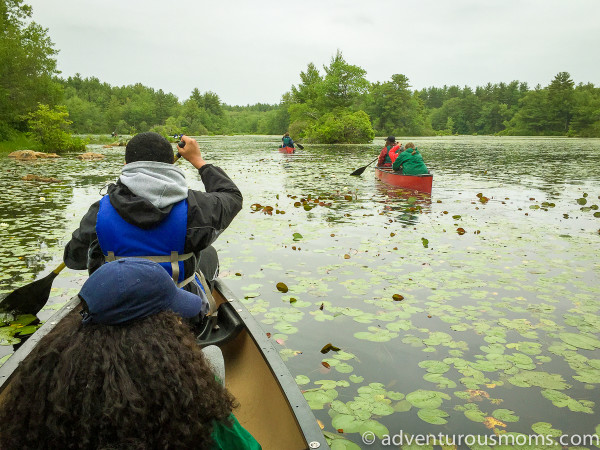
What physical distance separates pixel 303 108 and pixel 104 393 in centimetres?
6395

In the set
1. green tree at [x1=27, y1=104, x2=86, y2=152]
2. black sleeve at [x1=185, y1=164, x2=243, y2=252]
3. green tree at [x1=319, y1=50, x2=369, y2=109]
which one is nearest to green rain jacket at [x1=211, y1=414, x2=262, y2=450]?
black sleeve at [x1=185, y1=164, x2=243, y2=252]

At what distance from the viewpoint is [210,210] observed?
2.45 m

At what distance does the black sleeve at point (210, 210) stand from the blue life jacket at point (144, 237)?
5 centimetres

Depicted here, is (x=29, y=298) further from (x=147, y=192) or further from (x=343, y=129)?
(x=343, y=129)

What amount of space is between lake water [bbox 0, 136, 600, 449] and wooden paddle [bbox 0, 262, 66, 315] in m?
0.21

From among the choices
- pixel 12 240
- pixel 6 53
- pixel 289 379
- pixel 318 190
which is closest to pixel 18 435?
pixel 289 379

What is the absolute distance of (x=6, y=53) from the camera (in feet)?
95.0

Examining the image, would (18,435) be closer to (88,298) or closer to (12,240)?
(88,298)

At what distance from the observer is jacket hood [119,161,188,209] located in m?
2.22

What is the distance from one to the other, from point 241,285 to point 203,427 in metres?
3.98

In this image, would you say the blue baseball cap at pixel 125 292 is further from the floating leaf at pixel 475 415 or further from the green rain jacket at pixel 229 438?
the floating leaf at pixel 475 415

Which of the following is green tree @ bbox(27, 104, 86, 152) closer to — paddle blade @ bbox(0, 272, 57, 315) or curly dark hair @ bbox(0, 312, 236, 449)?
paddle blade @ bbox(0, 272, 57, 315)

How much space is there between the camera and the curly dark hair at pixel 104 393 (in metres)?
1.07

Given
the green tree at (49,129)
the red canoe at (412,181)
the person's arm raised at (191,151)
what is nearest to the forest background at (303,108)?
the green tree at (49,129)
